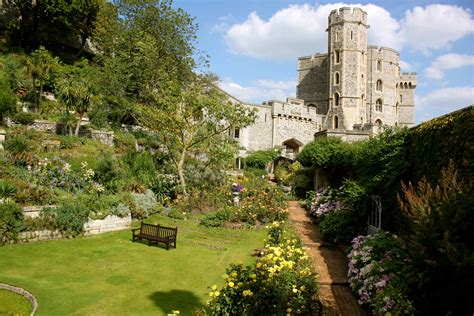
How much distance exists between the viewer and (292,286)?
19.2 ft

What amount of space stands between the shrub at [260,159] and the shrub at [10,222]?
2664 centimetres

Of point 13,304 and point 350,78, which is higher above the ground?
point 350,78

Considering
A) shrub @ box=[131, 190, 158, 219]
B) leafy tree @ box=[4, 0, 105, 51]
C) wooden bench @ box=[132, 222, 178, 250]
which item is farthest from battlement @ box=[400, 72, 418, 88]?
wooden bench @ box=[132, 222, 178, 250]

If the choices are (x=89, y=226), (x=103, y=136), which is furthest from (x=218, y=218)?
(x=103, y=136)

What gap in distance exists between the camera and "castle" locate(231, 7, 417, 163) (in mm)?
40906

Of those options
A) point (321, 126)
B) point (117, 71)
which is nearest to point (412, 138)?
point (117, 71)

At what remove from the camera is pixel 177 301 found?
23.6ft

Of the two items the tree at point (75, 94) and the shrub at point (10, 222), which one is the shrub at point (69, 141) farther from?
the shrub at point (10, 222)

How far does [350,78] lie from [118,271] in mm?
42703

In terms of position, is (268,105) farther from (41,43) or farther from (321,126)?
(41,43)

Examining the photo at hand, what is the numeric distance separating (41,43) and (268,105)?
78.2ft

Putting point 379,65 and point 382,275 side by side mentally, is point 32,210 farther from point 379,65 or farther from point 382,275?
point 379,65

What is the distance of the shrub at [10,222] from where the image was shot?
10.2m

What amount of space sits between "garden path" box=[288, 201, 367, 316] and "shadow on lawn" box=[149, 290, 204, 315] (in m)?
2.53
